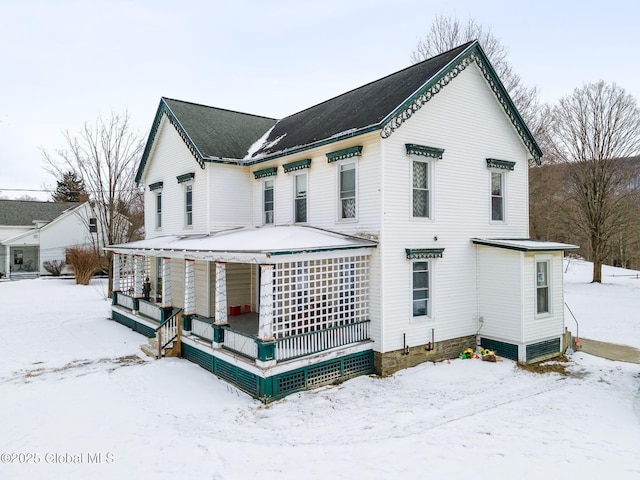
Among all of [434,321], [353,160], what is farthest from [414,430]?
[353,160]

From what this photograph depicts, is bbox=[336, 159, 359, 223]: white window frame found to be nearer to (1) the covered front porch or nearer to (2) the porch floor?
(1) the covered front porch

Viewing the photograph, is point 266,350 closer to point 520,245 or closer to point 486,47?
point 520,245

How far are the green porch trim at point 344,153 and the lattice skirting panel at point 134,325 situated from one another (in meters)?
8.93

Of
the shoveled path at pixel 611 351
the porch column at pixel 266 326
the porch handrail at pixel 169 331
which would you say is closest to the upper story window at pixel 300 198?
the porch column at pixel 266 326

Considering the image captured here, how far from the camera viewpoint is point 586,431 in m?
7.48

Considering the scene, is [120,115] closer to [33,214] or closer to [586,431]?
[33,214]

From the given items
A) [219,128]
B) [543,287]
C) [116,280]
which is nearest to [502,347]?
[543,287]

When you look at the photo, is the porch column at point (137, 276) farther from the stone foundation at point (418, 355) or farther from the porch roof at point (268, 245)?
the stone foundation at point (418, 355)

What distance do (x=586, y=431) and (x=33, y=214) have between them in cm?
5023

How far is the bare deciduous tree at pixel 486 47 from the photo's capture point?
2761 cm

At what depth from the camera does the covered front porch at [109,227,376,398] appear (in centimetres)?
939

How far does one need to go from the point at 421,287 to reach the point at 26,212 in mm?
46197

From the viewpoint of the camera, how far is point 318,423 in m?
7.89

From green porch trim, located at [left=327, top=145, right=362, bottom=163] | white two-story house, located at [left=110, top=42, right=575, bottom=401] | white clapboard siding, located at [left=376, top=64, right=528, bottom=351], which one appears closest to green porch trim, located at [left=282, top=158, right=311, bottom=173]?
white two-story house, located at [left=110, top=42, right=575, bottom=401]
